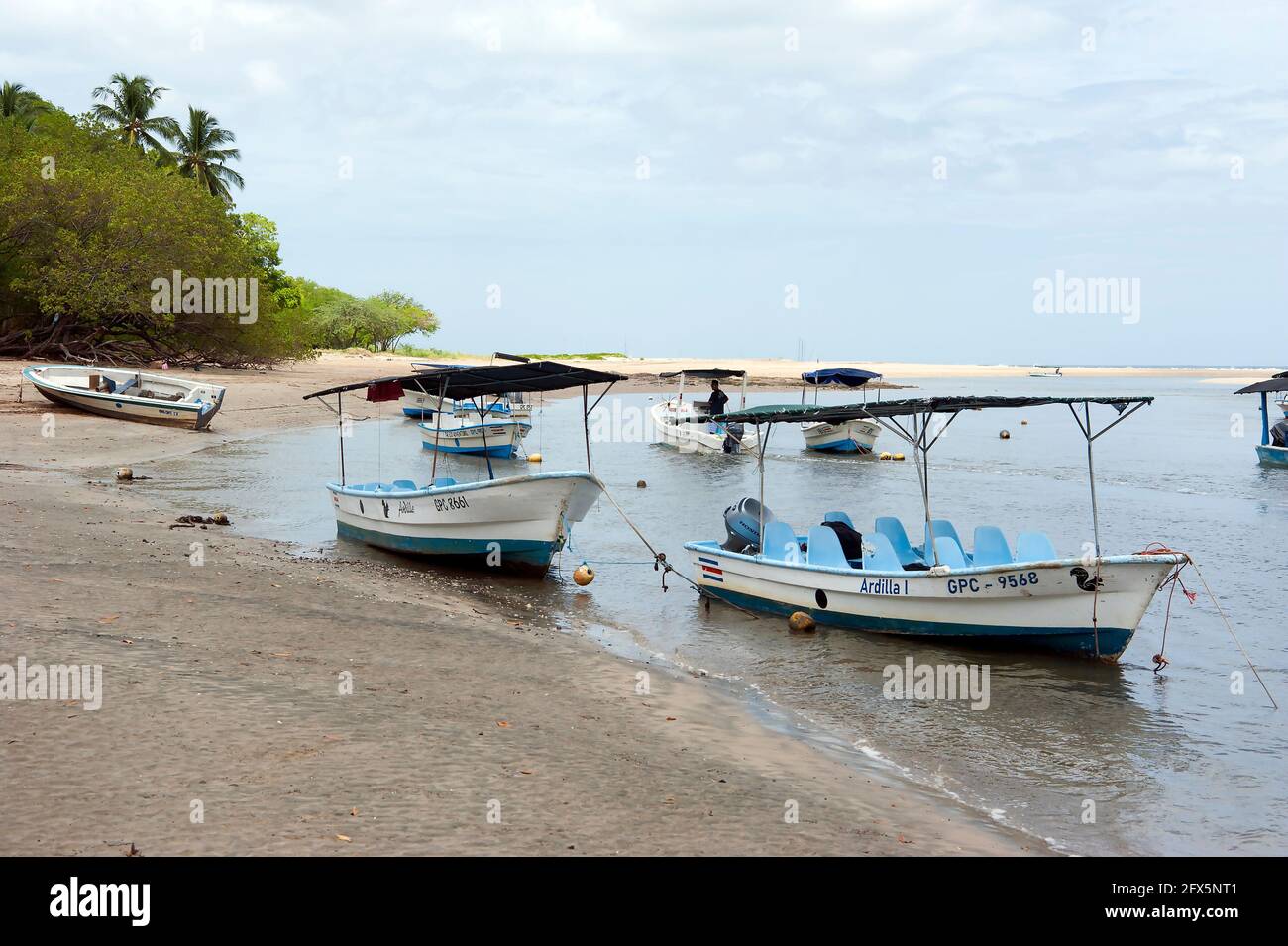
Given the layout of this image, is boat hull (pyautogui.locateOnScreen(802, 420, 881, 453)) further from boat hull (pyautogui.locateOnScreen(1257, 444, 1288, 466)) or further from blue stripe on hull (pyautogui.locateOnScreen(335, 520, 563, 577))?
blue stripe on hull (pyautogui.locateOnScreen(335, 520, 563, 577))

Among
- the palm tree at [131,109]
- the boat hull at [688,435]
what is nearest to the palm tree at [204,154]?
the palm tree at [131,109]

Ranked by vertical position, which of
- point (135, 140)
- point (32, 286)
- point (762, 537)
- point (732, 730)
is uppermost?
point (135, 140)

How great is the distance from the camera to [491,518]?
53.8 feet

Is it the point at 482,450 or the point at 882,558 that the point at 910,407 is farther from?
the point at 482,450

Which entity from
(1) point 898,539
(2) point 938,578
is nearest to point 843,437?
(1) point 898,539

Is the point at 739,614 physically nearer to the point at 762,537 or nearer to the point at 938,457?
the point at 762,537

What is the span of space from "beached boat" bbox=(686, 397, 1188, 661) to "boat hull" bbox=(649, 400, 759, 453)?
22.5 m

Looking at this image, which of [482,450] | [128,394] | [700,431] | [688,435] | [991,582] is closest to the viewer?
[991,582]

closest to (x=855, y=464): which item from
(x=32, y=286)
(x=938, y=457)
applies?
(x=938, y=457)

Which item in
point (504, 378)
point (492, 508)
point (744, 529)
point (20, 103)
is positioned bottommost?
point (744, 529)

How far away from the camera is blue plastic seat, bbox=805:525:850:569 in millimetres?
14039

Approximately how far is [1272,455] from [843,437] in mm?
14421

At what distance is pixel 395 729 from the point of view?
7480 mm
